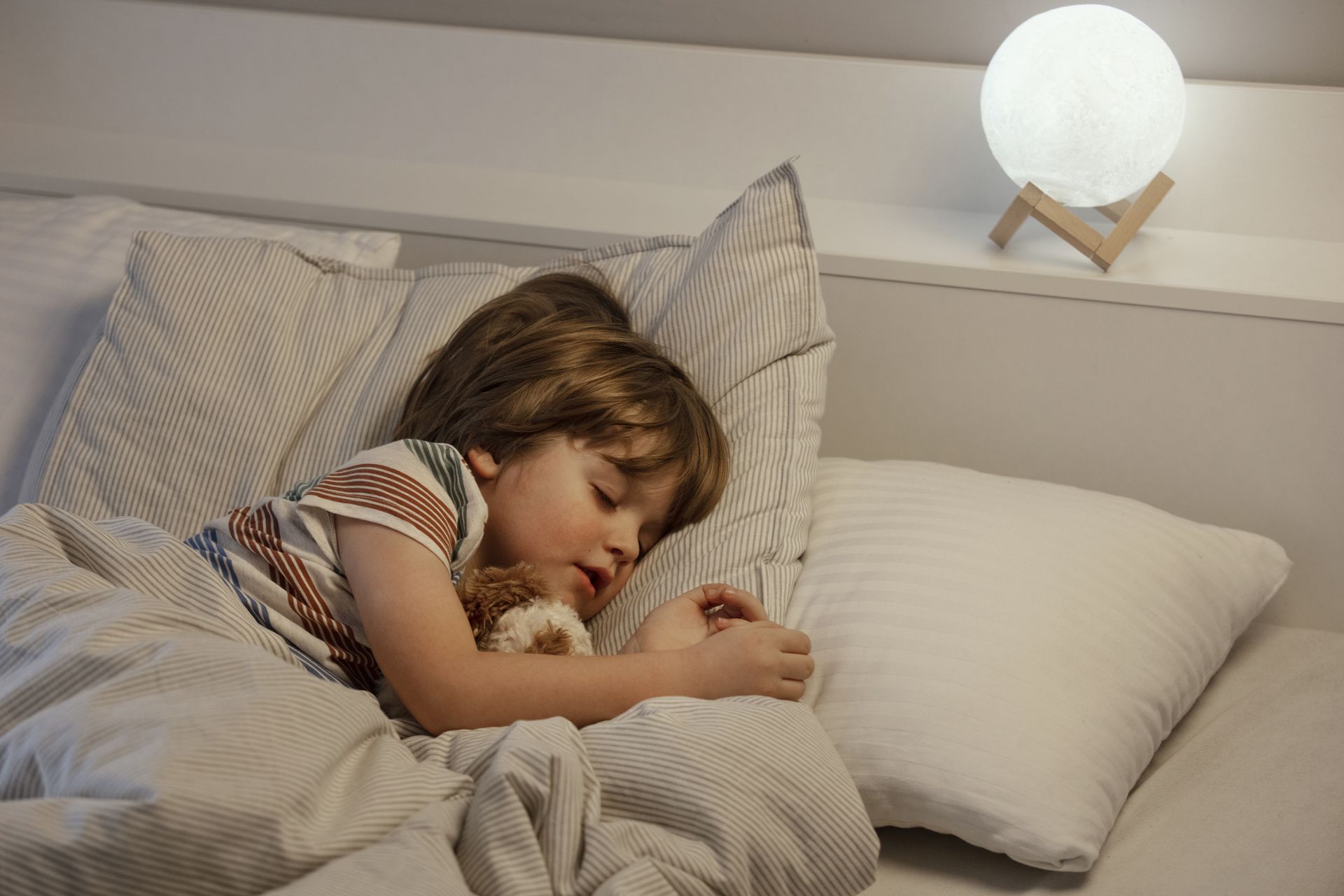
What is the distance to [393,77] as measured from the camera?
1.82 meters

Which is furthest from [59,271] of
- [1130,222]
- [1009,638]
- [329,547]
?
[1130,222]

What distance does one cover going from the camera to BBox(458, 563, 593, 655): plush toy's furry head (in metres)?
0.93

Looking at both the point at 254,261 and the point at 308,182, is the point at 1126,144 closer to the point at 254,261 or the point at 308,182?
the point at 254,261

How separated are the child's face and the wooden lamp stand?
0.65 m

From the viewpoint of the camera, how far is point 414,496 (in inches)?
37.1

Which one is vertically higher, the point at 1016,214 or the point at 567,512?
the point at 1016,214

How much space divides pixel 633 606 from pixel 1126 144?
82 centimetres

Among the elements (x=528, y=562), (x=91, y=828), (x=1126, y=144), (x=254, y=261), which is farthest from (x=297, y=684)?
(x=1126, y=144)

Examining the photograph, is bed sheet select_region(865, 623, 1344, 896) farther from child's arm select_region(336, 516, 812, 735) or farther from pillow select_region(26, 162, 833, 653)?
pillow select_region(26, 162, 833, 653)

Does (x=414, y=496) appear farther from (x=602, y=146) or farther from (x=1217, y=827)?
(x=602, y=146)

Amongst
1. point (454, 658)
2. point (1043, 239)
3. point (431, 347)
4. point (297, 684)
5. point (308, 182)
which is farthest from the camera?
point (308, 182)

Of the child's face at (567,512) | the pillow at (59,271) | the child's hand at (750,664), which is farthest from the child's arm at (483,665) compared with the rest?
the pillow at (59,271)

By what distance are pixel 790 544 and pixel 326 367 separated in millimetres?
581

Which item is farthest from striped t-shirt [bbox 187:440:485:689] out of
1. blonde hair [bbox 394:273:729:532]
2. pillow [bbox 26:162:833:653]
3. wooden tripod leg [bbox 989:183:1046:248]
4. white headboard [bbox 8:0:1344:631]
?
wooden tripod leg [bbox 989:183:1046:248]
